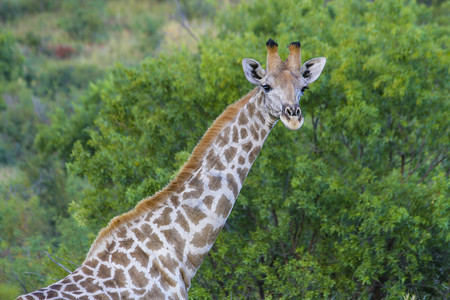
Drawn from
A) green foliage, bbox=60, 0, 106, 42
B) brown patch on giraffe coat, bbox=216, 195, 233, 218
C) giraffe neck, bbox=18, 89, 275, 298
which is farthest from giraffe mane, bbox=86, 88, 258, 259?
green foliage, bbox=60, 0, 106, 42

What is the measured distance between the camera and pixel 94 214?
973 centimetres

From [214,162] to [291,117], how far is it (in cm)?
104

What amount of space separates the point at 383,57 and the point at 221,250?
4.90 m

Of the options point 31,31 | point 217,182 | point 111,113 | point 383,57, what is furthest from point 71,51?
point 217,182

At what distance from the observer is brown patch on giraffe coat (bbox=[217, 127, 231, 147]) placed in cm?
588

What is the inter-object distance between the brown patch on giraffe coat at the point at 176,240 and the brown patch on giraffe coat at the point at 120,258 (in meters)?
0.47

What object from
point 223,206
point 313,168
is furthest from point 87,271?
point 313,168

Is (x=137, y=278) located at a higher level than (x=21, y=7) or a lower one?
lower

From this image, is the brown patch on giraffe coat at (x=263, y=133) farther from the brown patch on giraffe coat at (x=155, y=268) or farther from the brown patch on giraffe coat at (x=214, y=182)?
the brown patch on giraffe coat at (x=155, y=268)

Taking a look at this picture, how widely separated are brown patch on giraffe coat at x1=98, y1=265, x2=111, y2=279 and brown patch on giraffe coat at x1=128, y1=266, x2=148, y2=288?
0.21 meters

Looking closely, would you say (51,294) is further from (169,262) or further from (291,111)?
(291,111)

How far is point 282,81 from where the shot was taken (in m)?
5.73

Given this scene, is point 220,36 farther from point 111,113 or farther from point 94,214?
point 94,214

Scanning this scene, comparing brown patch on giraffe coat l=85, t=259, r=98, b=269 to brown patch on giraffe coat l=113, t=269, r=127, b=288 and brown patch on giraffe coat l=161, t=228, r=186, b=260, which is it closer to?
brown patch on giraffe coat l=113, t=269, r=127, b=288
